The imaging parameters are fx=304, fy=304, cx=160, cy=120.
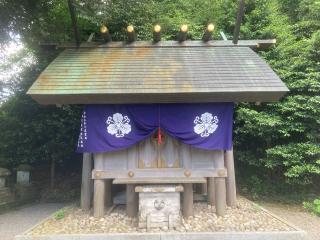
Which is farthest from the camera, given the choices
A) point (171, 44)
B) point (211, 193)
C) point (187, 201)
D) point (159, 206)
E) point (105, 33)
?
point (171, 44)

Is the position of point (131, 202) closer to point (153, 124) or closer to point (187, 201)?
point (187, 201)

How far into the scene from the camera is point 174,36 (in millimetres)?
13141

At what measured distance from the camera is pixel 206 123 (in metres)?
7.45

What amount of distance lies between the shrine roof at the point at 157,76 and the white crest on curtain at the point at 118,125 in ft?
1.71

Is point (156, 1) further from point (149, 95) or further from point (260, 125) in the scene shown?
point (149, 95)

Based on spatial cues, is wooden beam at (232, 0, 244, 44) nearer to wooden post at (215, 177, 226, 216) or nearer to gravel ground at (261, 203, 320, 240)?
wooden post at (215, 177, 226, 216)

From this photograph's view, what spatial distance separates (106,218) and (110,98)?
2.88 metres

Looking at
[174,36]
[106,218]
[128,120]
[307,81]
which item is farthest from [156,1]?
[106,218]

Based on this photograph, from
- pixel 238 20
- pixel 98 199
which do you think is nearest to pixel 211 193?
pixel 98 199

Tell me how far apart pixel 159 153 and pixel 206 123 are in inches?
54.3

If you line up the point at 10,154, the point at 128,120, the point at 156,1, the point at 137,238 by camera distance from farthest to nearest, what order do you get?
the point at 156,1 < the point at 10,154 < the point at 128,120 < the point at 137,238

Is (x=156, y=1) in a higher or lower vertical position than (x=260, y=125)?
higher

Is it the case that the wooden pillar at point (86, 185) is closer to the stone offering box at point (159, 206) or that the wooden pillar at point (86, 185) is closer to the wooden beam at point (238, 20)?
the stone offering box at point (159, 206)

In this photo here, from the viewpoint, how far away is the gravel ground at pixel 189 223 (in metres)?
6.49
